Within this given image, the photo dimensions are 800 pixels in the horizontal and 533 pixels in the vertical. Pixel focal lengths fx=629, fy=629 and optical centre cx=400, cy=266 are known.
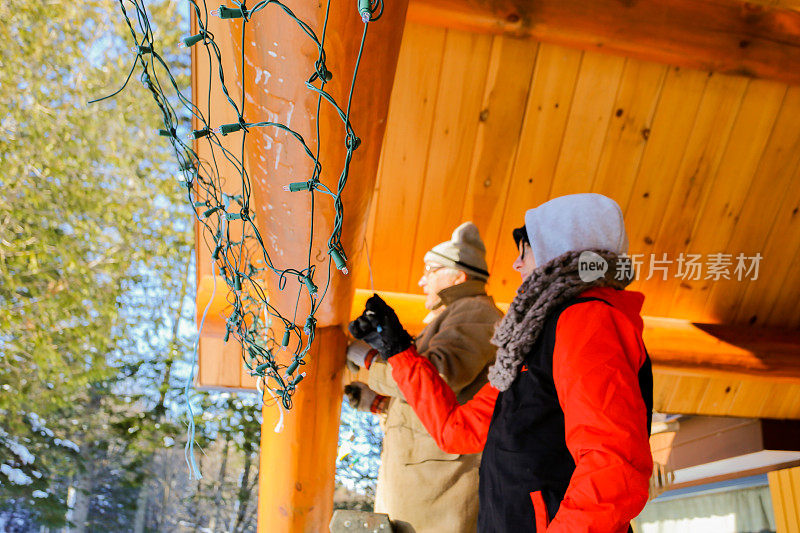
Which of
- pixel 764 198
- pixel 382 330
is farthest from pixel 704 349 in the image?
pixel 382 330

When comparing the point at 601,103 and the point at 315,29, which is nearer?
the point at 315,29

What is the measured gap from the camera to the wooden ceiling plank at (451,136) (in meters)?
2.28

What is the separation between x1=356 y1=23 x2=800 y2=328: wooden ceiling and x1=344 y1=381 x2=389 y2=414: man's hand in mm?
563

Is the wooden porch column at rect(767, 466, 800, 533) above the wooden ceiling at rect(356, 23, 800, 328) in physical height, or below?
below

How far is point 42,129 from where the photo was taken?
546cm

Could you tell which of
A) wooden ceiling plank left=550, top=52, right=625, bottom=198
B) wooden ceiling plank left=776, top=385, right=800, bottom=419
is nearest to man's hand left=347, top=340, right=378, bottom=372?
wooden ceiling plank left=550, top=52, right=625, bottom=198

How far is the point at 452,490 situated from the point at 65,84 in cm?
516

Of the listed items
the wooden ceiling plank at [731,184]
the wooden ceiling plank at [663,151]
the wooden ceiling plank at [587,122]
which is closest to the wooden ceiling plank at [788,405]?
the wooden ceiling plank at [731,184]

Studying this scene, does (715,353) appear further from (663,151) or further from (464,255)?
(464,255)

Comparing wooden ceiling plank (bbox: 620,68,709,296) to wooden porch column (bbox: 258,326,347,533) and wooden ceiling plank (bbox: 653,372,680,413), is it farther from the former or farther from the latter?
wooden porch column (bbox: 258,326,347,533)

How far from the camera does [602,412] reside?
1013 millimetres

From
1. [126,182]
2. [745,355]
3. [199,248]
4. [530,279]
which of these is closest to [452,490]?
[530,279]

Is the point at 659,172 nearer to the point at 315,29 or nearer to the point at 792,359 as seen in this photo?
the point at 792,359

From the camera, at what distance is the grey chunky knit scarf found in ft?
3.97
